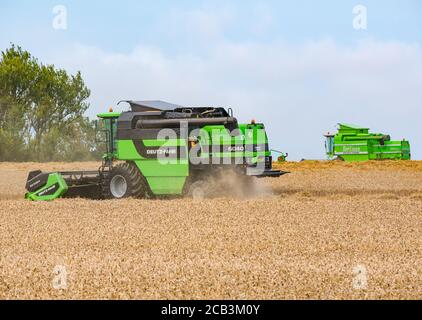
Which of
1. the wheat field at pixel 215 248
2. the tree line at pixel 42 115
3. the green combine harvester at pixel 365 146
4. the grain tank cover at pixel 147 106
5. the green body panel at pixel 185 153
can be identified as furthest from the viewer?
the tree line at pixel 42 115

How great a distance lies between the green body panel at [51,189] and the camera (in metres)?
16.2

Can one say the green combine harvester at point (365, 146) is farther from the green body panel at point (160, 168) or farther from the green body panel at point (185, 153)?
the green body panel at point (160, 168)

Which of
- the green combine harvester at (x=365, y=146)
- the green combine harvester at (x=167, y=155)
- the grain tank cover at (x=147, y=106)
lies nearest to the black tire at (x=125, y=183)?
the green combine harvester at (x=167, y=155)

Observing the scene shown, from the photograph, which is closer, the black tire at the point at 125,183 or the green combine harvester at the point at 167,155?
the green combine harvester at the point at 167,155

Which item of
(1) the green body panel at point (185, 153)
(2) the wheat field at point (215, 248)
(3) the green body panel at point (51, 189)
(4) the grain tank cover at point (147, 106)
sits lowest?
(2) the wheat field at point (215, 248)

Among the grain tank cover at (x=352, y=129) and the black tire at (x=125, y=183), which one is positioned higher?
the grain tank cover at (x=352, y=129)

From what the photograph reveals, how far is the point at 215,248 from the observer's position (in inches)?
358

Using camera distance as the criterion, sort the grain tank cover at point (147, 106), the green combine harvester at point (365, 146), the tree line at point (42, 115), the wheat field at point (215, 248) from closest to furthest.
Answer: the wheat field at point (215, 248) → the grain tank cover at point (147, 106) → the green combine harvester at point (365, 146) → the tree line at point (42, 115)

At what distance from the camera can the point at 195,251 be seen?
888 cm

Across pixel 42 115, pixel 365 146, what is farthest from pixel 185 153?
pixel 42 115

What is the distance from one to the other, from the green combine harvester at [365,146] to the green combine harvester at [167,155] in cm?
1522

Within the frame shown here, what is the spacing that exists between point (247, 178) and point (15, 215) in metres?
5.99

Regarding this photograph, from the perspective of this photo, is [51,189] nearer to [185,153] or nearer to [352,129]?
[185,153]

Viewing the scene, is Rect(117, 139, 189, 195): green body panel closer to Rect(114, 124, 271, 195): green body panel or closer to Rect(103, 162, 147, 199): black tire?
Rect(114, 124, 271, 195): green body panel
